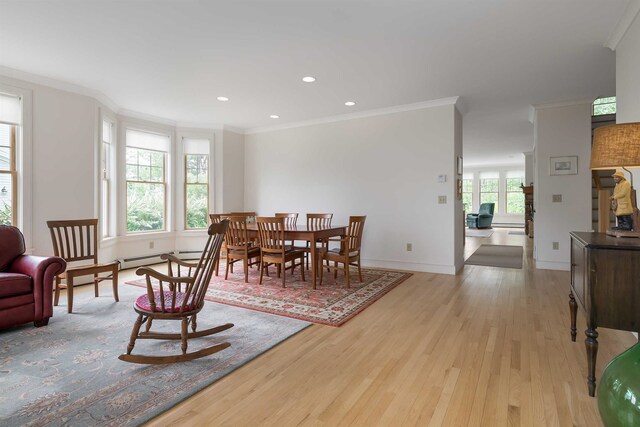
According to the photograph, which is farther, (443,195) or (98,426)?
(443,195)

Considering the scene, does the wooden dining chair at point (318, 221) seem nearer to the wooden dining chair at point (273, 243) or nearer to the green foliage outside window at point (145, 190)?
the wooden dining chair at point (273, 243)

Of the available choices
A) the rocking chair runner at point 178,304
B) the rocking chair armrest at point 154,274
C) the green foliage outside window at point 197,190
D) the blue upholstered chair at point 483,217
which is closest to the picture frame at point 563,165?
the rocking chair runner at point 178,304

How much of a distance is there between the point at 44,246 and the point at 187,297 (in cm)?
313

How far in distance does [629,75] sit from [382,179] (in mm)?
3276

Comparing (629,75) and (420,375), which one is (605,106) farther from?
(420,375)

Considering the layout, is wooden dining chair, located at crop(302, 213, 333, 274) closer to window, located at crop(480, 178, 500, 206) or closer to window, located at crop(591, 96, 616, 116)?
window, located at crop(591, 96, 616, 116)

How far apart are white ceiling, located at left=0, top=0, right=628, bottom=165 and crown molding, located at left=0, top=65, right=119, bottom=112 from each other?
0.27ft

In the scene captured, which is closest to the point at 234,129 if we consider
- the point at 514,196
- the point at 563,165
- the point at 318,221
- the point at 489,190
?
the point at 318,221

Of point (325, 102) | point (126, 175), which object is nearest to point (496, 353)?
point (325, 102)

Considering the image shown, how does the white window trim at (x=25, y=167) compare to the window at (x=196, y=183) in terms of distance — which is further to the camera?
the window at (x=196, y=183)

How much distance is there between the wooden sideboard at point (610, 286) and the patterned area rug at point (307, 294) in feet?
5.94

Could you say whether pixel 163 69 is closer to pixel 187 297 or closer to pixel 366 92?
pixel 366 92

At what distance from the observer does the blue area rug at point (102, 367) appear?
176cm

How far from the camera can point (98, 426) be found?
1.63 m
